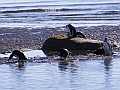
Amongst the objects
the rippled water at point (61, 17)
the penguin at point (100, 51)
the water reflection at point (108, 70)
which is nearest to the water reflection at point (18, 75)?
the water reflection at point (108, 70)

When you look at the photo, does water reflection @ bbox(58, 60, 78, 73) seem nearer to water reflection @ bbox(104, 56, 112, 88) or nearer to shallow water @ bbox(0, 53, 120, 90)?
shallow water @ bbox(0, 53, 120, 90)

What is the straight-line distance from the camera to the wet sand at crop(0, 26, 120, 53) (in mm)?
19806

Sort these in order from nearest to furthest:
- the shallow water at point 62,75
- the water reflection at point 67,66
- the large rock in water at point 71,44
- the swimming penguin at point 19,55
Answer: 1. the shallow water at point 62,75
2. the water reflection at point 67,66
3. the swimming penguin at point 19,55
4. the large rock in water at point 71,44

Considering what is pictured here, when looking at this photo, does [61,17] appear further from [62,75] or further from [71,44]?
[62,75]

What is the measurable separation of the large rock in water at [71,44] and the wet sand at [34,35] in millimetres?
505

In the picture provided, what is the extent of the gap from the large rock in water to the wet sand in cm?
51

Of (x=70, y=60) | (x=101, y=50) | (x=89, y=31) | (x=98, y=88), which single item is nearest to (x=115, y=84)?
(x=98, y=88)

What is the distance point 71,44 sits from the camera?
18828mm

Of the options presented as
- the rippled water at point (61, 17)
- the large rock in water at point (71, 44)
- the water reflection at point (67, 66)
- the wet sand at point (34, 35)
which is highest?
the water reflection at point (67, 66)

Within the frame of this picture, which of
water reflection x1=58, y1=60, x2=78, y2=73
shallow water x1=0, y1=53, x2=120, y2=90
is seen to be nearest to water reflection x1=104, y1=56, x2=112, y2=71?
shallow water x1=0, y1=53, x2=120, y2=90

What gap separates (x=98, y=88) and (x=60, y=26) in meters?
16.6

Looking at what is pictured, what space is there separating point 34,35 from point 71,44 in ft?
15.4

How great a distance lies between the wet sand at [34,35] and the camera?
19806 mm

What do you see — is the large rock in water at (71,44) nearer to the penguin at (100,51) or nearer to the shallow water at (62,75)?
the penguin at (100,51)
